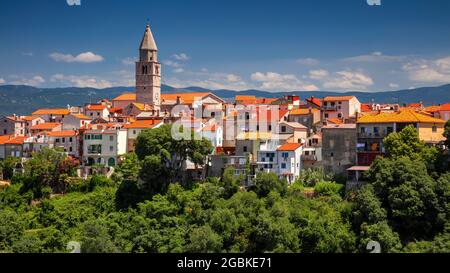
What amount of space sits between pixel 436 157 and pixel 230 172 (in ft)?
27.7

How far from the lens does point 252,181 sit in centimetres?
2605

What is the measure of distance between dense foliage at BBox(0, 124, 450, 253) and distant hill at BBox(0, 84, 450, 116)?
27.7 metres

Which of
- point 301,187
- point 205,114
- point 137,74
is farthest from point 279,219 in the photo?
point 137,74

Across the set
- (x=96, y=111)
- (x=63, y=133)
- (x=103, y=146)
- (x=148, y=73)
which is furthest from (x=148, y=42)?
(x=103, y=146)

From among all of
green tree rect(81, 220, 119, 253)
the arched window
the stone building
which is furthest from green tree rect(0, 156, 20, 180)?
the stone building

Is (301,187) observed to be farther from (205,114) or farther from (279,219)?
(205,114)

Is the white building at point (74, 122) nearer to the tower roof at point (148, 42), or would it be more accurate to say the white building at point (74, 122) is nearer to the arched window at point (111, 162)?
the arched window at point (111, 162)

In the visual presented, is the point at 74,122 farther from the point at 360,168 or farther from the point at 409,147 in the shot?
the point at 409,147

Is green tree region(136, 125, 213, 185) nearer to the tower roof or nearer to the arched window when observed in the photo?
the arched window

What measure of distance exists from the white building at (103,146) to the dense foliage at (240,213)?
3331 mm

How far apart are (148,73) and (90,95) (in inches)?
920

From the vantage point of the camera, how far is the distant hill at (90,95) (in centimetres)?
6144

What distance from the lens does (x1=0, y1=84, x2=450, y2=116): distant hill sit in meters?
61.4

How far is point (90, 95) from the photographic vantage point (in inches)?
2645
